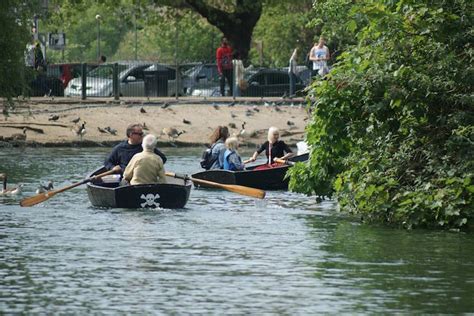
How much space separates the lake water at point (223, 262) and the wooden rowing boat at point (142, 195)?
0.19 meters

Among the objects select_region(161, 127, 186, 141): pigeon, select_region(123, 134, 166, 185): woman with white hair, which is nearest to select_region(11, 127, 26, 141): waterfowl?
select_region(161, 127, 186, 141): pigeon

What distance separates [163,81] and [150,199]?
29.5 m

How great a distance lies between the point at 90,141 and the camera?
149 ft

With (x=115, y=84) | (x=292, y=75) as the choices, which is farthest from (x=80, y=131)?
(x=292, y=75)

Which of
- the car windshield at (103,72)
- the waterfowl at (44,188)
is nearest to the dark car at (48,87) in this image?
Answer: the car windshield at (103,72)

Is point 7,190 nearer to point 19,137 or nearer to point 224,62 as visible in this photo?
point 19,137

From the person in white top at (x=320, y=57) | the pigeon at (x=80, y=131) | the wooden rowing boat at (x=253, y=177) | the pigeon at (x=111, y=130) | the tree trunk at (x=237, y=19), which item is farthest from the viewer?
the tree trunk at (x=237, y=19)

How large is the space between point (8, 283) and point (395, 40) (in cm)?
782

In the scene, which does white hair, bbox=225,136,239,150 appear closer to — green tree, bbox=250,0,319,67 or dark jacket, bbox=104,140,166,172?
dark jacket, bbox=104,140,166,172

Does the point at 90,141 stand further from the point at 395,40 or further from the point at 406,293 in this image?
the point at 406,293

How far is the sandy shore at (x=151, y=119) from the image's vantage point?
45.6 m

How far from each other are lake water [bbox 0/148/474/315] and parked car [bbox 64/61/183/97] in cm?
2471

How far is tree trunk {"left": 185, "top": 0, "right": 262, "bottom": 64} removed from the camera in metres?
60.3

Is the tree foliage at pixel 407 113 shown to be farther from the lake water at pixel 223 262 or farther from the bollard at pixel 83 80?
the bollard at pixel 83 80
